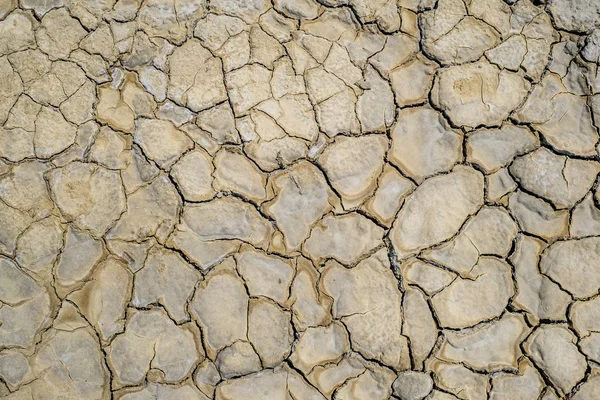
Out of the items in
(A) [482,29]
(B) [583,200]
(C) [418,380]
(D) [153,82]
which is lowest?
(C) [418,380]

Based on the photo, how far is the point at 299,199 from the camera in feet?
7.54

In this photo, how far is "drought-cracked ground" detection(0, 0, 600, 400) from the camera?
2123 mm

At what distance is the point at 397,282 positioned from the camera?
220cm

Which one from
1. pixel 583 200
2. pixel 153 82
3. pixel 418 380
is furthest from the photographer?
pixel 153 82

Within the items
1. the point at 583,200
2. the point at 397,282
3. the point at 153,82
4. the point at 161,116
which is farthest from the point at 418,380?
the point at 153,82

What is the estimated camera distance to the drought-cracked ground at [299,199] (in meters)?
2.12

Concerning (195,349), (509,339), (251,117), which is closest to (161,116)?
(251,117)

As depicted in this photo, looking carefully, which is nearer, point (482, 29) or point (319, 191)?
point (319, 191)

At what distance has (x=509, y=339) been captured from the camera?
A: 213 cm

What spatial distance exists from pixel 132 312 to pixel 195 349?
0.96 ft

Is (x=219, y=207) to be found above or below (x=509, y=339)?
above

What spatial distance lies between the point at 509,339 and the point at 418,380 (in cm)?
39

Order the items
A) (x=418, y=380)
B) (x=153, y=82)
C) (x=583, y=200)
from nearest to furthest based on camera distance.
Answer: (x=418, y=380) → (x=583, y=200) → (x=153, y=82)

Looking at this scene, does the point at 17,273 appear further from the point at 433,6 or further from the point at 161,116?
the point at 433,6
